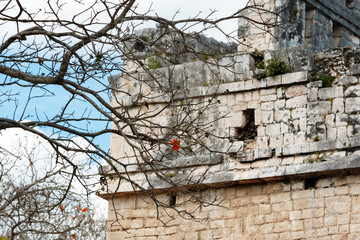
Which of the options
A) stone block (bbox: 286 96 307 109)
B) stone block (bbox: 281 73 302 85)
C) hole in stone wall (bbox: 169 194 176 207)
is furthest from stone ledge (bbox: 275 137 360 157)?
hole in stone wall (bbox: 169 194 176 207)

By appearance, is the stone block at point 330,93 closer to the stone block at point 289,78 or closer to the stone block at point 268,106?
the stone block at point 289,78

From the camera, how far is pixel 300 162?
9164mm

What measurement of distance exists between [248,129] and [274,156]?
1.98 ft

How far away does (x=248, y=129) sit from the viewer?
32.3ft

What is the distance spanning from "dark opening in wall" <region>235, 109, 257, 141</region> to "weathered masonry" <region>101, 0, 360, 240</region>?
0.04 feet

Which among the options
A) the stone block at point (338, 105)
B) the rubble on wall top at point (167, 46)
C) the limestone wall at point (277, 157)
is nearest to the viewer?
the rubble on wall top at point (167, 46)

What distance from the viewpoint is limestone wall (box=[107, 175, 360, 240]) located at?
8.94 m

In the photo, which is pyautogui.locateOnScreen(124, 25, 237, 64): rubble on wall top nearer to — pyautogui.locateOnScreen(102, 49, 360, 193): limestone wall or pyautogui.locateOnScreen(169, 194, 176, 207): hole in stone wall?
pyautogui.locateOnScreen(102, 49, 360, 193): limestone wall

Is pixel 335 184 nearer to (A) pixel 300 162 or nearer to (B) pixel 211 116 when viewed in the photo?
(A) pixel 300 162

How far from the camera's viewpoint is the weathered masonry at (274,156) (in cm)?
900

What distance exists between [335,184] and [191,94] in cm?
219

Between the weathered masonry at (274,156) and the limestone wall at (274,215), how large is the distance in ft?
0.04

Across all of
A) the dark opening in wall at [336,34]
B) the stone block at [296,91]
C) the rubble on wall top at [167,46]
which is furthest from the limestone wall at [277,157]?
the dark opening in wall at [336,34]

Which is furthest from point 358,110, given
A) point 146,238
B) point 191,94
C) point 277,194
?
point 146,238
